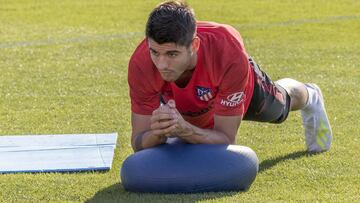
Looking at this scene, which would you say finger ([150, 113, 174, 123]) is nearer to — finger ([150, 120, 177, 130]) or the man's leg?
finger ([150, 120, 177, 130])

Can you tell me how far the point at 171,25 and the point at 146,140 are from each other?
90cm

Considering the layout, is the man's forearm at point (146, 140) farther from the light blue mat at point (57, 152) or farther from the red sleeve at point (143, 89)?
the light blue mat at point (57, 152)

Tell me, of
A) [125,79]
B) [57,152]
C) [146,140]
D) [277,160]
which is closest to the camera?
[146,140]

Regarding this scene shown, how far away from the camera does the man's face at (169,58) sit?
5742mm

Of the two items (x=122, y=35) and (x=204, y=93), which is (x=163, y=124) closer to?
(x=204, y=93)

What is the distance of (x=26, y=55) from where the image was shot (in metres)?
11.7

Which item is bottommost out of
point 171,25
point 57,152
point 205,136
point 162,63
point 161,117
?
point 57,152

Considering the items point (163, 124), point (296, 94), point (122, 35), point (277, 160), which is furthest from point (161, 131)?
point (122, 35)

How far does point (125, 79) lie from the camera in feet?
33.5

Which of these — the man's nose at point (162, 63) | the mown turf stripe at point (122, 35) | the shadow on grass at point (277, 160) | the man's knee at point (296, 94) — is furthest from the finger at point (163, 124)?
the mown turf stripe at point (122, 35)

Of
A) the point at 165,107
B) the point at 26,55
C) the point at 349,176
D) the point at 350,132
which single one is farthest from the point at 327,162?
the point at 26,55

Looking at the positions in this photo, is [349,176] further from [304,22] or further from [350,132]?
[304,22]

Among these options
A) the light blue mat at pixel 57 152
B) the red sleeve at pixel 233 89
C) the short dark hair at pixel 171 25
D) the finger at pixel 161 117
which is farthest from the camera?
the light blue mat at pixel 57 152

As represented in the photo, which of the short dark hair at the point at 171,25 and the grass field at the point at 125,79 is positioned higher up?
the short dark hair at the point at 171,25
